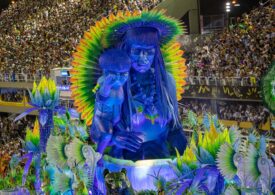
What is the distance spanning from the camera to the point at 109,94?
649 centimetres

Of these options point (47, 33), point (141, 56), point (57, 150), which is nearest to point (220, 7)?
point (47, 33)

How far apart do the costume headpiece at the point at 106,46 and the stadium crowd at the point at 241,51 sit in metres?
5.54

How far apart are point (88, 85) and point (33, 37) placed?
17360 mm


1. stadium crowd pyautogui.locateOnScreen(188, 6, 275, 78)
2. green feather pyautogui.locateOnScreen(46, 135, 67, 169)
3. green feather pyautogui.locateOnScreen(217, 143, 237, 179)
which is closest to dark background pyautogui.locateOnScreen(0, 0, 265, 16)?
stadium crowd pyautogui.locateOnScreen(188, 6, 275, 78)

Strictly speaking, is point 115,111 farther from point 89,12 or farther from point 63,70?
point 89,12

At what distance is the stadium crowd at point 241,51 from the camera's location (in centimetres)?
1325

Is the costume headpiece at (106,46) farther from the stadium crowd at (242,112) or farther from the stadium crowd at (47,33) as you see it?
the stadium crowd at (47,33)

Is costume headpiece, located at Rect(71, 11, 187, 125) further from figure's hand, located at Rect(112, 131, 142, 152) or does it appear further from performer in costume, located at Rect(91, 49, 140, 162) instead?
figure's hand, located at Rect(112, 131, 142, 152)

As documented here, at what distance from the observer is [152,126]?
666cm

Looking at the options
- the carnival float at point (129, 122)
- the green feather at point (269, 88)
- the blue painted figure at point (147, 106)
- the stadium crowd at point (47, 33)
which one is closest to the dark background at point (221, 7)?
the stadium crowd at point (47, 33)

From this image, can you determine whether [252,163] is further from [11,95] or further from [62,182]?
[11,95]

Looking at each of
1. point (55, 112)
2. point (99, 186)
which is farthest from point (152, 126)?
point (55, 112)

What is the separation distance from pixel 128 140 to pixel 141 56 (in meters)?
0.88

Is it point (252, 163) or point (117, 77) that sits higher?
point (117, 77)
